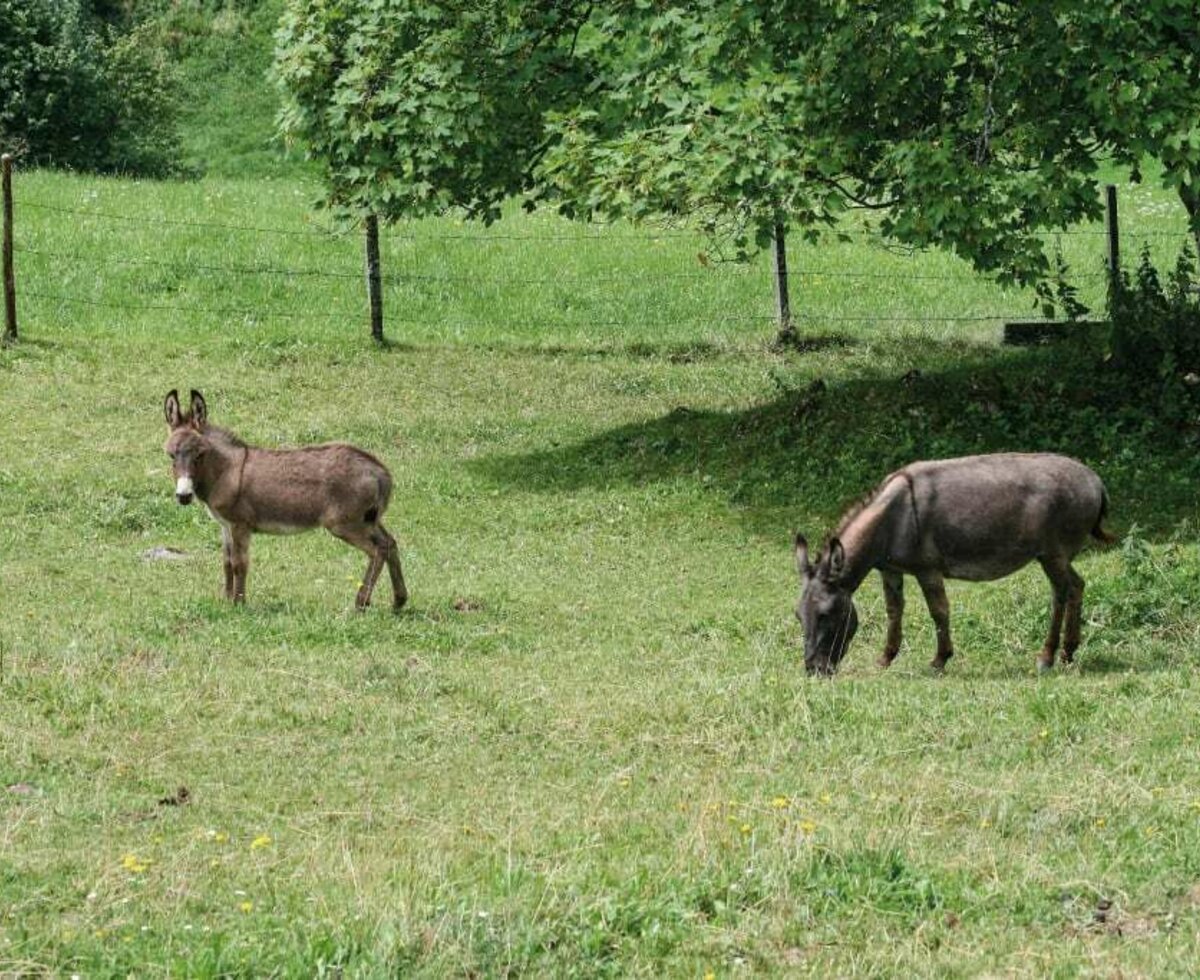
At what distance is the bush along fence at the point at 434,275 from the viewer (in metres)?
25.9

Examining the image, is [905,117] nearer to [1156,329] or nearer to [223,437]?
[1156,329]

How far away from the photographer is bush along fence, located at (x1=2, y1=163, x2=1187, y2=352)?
1018 inches

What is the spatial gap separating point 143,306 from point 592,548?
12.6 metres

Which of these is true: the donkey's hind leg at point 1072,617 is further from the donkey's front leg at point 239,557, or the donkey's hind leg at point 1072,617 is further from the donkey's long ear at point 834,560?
Answer: the donkey's front leg at point 239,557

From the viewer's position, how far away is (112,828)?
916 centimetres

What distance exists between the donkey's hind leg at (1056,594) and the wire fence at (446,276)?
548 inches

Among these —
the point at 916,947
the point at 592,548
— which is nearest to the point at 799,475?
the point at 592,548

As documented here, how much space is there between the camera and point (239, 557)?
14867mm

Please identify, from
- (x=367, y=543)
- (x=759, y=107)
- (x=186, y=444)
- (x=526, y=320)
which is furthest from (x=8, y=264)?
(x=367, y=543)

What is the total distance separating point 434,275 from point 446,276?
22cm

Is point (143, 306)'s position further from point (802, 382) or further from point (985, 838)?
point (985, 838)

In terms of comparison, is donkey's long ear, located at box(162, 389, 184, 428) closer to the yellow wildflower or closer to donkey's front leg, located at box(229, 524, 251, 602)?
donkey's front leg, located at box(229, 524, 251, 602)

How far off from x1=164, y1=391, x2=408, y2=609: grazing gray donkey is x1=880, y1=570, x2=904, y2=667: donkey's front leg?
3830 millimetres

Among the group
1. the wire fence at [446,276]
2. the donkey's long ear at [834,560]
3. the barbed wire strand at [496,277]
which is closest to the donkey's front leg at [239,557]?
the donkey's long ear at [834,560]
